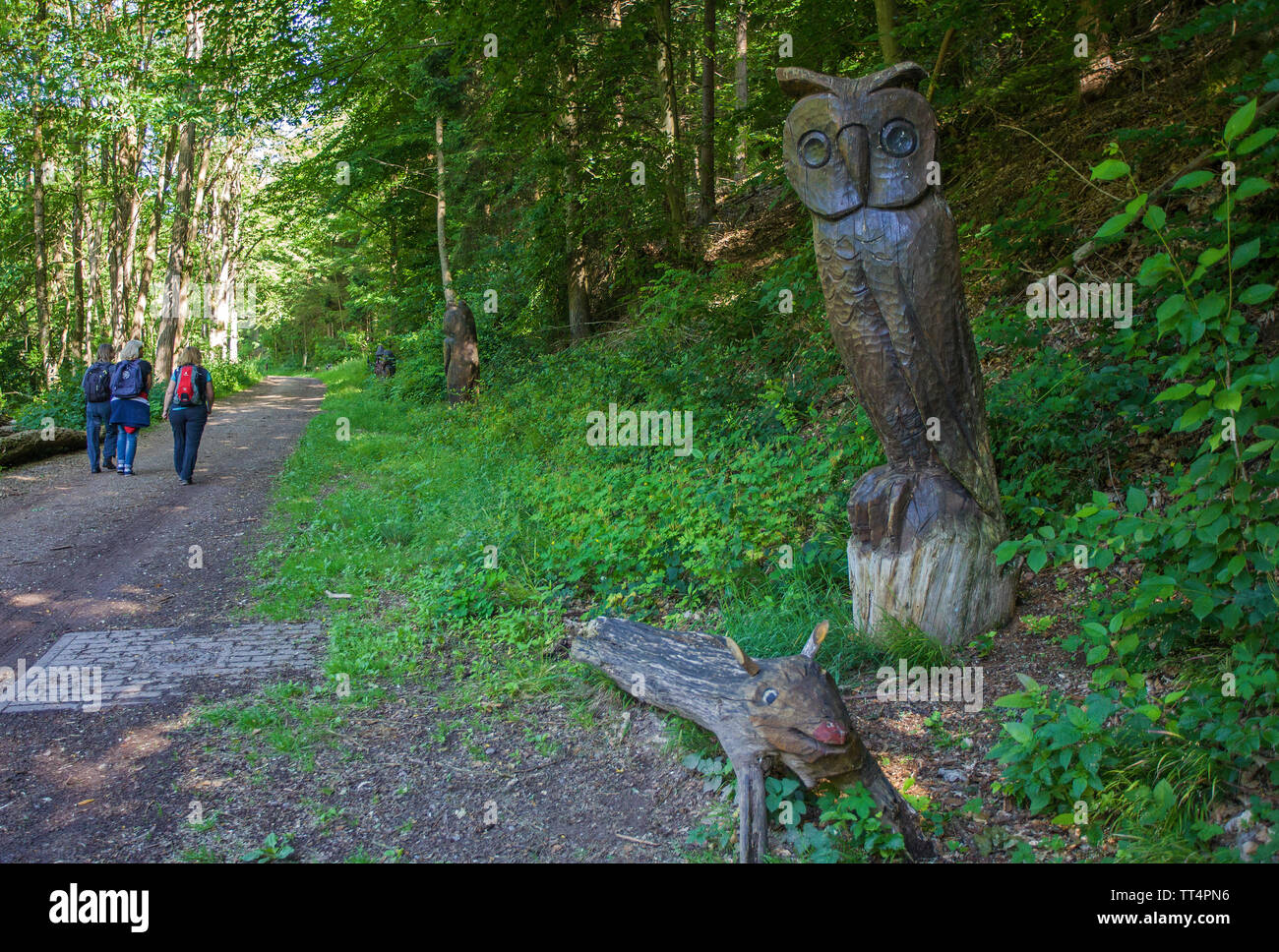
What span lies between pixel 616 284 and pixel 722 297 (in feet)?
15.2

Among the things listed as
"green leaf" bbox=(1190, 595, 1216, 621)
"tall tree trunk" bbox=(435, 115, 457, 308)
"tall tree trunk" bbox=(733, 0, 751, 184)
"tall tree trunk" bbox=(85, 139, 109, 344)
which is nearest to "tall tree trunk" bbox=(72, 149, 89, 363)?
"tall tree trunk" bbox=(85, 139, 109, 344)

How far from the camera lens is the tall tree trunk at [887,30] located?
26.7 feet

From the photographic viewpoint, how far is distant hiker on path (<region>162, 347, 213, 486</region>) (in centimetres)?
1084

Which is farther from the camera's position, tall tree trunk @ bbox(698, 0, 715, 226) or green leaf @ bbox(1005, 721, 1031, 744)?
tall tree trunk @ bbox(698, 0, 715, 226)

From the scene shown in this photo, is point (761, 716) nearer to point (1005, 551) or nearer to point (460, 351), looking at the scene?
point (1005, 551)

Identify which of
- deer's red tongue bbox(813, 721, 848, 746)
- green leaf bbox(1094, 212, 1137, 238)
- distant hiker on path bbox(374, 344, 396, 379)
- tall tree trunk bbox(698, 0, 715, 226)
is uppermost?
tall tree trunk bbox(698, 0, 715, 226)

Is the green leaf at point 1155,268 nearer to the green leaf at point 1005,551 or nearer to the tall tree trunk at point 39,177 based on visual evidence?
the green leaf at point 1005,551

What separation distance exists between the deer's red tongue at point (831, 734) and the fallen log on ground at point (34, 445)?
13706mm

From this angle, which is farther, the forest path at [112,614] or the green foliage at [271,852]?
the forest path at [112,614]

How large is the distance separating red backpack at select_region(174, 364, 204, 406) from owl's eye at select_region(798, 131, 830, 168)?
9.16 metres

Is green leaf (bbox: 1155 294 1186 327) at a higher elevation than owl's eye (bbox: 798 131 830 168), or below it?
below

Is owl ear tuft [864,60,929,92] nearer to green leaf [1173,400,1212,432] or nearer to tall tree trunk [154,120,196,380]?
green leaf [1173,400,1212,432]

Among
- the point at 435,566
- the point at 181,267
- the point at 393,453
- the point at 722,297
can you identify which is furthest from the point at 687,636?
the point at 181,267

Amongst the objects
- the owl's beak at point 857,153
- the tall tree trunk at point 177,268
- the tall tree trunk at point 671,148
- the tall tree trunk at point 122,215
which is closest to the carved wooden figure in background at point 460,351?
the tall tree trunk at point 671,148
